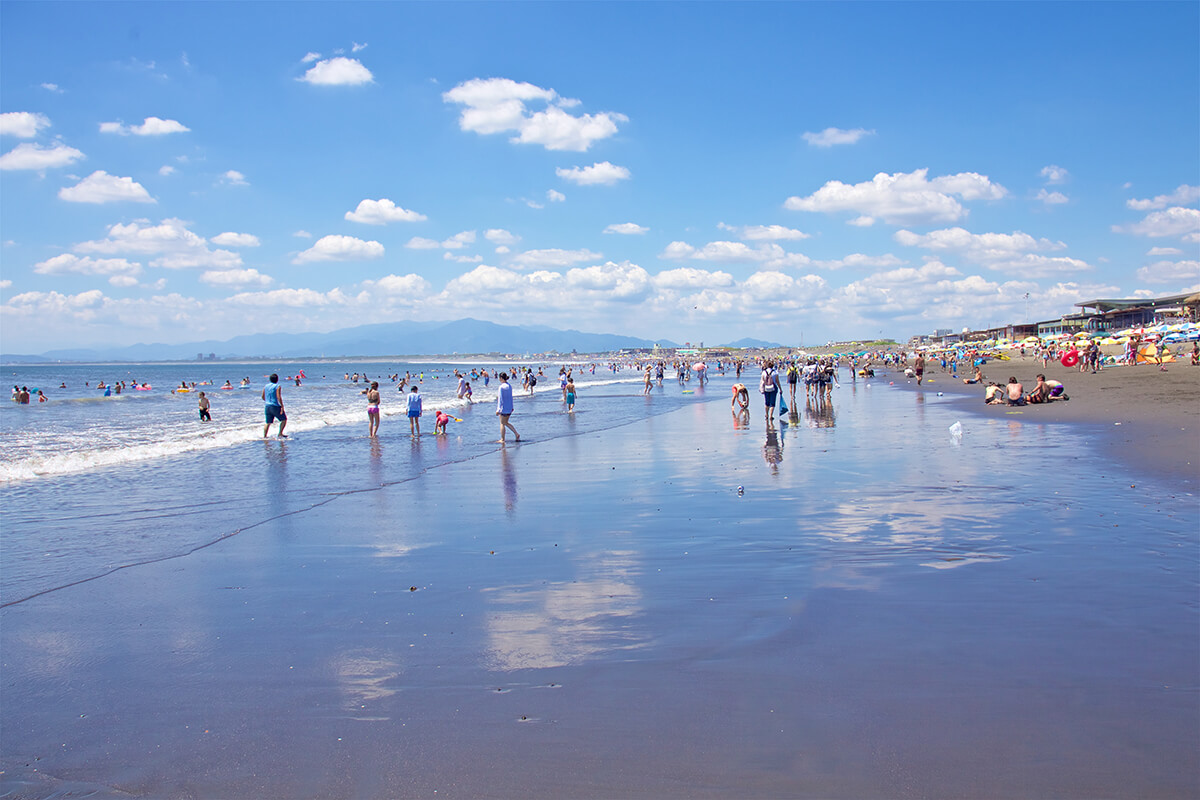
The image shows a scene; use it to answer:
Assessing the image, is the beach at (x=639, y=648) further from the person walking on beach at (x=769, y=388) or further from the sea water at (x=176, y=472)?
the person walking on beach at (x=769, y=388)

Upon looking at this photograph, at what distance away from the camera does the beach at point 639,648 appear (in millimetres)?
3832

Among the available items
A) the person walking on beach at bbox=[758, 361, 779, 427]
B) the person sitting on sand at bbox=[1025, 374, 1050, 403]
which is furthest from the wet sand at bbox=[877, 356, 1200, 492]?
the person walking on beach at bbox=[758, 361, 779, 427]

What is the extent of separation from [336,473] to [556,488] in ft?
19.3

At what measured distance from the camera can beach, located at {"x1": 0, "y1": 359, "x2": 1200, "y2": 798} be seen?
12.6 ft

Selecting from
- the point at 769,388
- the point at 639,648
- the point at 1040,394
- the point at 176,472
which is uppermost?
the point at 769,388

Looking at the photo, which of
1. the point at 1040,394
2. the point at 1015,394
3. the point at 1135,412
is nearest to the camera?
the point at 1135,412

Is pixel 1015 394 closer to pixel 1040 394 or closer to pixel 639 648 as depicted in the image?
pixel 1040 394

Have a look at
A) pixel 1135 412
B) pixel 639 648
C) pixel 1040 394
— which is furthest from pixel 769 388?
pixel 639 648

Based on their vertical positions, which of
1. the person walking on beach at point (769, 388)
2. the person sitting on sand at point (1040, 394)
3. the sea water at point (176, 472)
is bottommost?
the sea water at point (176, 472)

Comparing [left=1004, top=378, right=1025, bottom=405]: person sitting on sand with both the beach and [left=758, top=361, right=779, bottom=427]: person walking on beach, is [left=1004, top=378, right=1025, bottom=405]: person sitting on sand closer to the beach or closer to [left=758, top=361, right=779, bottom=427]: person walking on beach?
[left=758, top=361, right=779, bottom=427]: person walking on beach

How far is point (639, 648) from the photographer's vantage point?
5.36 m

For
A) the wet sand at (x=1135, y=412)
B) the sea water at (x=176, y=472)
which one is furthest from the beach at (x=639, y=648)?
the wet sand at (x=1135, y=412)

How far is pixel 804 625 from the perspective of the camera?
5695 millimetres

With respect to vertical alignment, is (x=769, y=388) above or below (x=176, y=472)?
above
